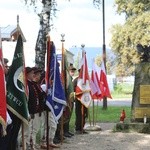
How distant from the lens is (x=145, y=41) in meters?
39.7

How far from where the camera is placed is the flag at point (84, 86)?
14.7 metres

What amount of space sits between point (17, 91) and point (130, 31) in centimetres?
3491

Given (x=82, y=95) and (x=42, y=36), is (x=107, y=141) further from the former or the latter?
(x=42, y=36)

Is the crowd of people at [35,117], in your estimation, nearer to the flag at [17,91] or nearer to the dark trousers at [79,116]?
the flag at [17,91]

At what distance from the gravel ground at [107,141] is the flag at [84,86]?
977 millimetres

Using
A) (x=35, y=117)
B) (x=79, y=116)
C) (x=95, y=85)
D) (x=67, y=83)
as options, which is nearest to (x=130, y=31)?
(x=95, y=85)

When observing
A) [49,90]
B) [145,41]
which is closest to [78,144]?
[49,90]

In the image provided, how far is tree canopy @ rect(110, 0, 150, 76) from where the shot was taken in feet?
133

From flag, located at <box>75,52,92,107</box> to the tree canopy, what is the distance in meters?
24.3

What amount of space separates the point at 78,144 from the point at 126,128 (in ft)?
10.2

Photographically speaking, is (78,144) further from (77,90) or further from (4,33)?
(4,33)

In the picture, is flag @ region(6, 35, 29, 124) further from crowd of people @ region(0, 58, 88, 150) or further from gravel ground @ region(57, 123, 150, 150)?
gravel ground @ region(57, 123, 150, 150)

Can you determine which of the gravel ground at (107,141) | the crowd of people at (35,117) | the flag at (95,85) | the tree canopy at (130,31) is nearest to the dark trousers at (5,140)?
the crowd of people at (35,117)

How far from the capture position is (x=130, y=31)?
42250mm
